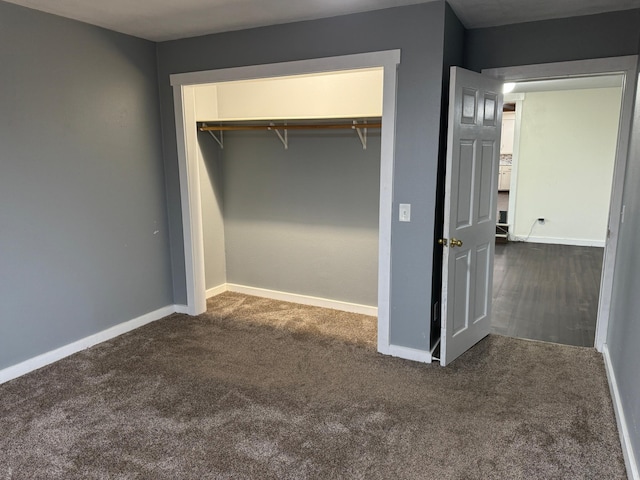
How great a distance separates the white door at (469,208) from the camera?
282 cm

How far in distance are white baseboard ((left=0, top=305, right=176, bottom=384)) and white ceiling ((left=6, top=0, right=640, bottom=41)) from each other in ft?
7.40

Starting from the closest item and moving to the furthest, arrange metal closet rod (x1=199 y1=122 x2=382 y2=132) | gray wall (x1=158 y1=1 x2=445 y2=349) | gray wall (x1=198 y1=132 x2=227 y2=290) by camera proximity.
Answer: gray wall (x1=158 y1=1 x2=445 y2=349) < metal closet rod (x1=199 y1=122 x2=382 y2=132) < gray wall (x1=198 y1=132 x2=227 y2=290)

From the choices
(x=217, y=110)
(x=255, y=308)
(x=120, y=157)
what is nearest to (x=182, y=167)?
(x=120, y=157)

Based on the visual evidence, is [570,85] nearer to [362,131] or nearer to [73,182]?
[362,131]

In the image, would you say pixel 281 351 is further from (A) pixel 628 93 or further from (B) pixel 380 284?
(A) pixel 628 93

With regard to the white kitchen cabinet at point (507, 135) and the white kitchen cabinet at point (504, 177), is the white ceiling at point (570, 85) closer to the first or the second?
the white kitchen cabinet at point (507, 135)

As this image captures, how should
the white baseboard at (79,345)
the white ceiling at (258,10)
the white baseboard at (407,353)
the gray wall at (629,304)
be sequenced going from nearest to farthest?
the gray wall at (629,304), the white ceiling at (258,10), the white baseboard at (79,345), the white baseboard at (407,353)

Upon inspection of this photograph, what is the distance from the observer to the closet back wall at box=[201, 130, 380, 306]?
391 centimetres

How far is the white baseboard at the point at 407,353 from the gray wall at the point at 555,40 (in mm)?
2095

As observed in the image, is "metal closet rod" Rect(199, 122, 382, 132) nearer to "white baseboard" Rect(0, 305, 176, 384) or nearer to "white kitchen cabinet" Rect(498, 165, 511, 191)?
"white baseboard" Rect(0, 305, 176, 384)

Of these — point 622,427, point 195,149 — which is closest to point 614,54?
point 622,427

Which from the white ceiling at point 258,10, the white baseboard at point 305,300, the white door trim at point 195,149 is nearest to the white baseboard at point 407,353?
the white door trim at point 195,149

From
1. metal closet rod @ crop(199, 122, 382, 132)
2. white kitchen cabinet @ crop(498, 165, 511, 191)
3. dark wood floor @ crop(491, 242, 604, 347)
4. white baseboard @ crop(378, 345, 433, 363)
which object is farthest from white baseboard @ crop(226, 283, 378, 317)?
white kitchen cabinet @ crop(498, 165, 511, 191)

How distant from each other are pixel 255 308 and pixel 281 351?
3.28 ft
